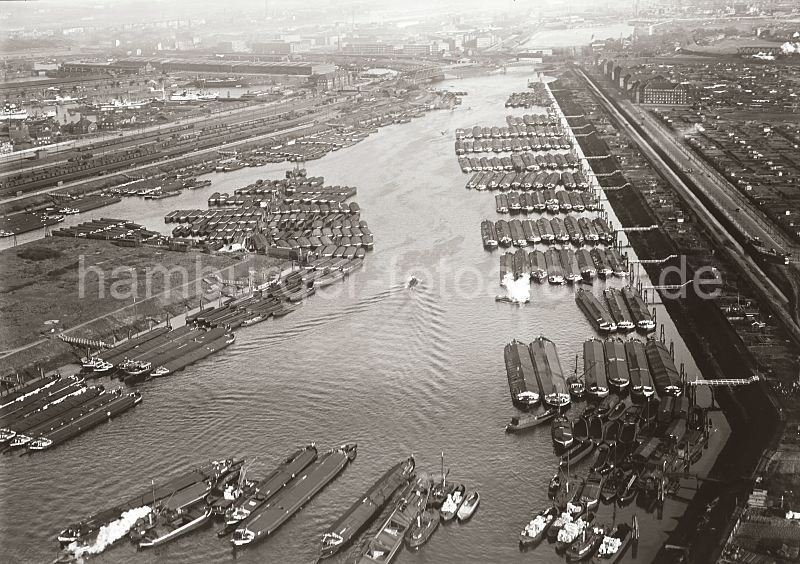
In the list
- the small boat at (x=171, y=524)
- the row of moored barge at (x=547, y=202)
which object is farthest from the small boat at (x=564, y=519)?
the row of moored barge at (x=547, y=202)

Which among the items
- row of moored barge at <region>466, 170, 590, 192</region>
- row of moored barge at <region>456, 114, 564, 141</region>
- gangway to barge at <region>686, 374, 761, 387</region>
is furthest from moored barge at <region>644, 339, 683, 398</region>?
row of moored barge at <region>456, 114, 564, 141</region>


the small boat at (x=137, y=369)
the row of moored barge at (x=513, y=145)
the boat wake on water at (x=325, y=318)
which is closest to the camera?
the small boat at (x=137, y=369)

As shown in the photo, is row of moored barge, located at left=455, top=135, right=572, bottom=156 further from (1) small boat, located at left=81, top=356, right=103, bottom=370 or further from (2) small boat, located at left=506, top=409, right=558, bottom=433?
(2) small boat, located at left=506, top=409, right=558, bottom=433

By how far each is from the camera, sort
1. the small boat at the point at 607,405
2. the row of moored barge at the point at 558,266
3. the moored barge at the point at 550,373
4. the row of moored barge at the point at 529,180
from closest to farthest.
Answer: the small boat at the point at 607,405 → the moored barge at the point at 550,373 → the row of moored barge at the point at 558,266 → the row of moored barge at the point at 529,180

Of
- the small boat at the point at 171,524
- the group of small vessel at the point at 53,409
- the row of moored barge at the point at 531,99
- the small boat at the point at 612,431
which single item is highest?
the group of small vessel at the point at 53,409

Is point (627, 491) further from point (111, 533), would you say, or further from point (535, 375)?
point (111, 533)

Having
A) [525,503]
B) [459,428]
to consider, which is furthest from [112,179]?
[525,503]

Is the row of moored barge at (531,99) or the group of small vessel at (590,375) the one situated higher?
the group of small vessel at (590,375)

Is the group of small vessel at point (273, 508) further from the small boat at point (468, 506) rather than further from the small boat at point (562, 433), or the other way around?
the small boat at point (562, 433)
